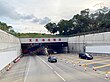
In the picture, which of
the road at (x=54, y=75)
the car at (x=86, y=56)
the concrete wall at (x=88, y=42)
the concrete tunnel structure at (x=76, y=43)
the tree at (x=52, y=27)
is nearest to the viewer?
the road at (x=54, y=75)

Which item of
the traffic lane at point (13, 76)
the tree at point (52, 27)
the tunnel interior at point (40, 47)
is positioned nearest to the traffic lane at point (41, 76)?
the traffic lane at point (13, 76)

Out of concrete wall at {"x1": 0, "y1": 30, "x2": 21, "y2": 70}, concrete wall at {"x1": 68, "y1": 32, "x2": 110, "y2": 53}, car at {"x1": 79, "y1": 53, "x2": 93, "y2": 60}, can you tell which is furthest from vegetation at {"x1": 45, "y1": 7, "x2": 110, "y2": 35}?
concrete wall at {"x1": 0, "y1": 30, "x2": 21, "y2": 70}

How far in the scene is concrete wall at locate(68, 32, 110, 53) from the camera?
58.5 m

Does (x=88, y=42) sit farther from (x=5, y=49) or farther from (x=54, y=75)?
(x=54, y=75)

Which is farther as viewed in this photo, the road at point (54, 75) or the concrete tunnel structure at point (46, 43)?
the concrete tunnel structure at point (46, 43)

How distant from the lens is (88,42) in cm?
7131

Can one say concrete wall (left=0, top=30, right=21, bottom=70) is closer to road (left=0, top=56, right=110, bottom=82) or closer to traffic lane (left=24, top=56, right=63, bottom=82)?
road (left=0, top=56, right=110, bottom=82)

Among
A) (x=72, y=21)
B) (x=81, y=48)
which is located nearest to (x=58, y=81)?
(x=81, y=48)

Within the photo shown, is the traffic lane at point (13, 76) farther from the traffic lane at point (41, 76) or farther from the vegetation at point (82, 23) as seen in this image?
the vegetation at point (82, 23)

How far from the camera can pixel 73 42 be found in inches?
3492

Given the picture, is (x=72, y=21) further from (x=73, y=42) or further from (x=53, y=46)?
(x=73, y=42)

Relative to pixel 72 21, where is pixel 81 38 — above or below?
below

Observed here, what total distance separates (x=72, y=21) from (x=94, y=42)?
6788cm

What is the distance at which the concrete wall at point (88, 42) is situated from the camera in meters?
58.5
